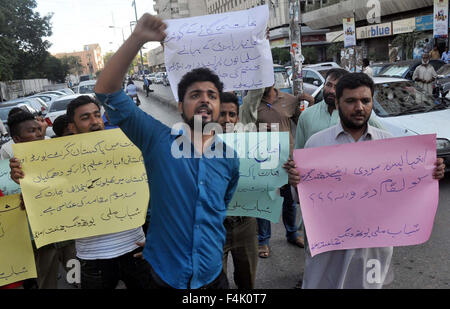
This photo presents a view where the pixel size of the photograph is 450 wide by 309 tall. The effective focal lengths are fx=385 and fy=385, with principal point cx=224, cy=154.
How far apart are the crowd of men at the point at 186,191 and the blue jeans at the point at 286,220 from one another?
0.78m

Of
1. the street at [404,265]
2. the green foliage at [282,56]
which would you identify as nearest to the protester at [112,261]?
the street at [404,265]

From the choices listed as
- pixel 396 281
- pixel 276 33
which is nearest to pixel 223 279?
pixel 396 281

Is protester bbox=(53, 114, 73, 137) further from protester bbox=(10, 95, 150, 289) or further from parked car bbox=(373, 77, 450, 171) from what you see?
parked car bbox=(373, 77, 450, 171)

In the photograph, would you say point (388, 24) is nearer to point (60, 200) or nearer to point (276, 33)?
point (276, 33)

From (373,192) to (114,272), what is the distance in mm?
1635

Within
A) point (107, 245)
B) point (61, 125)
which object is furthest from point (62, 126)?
point (107, 245)

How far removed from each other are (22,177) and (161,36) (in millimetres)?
1462

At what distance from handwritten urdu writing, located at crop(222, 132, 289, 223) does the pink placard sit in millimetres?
515

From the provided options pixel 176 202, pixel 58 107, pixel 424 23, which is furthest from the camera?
pixel 424 23

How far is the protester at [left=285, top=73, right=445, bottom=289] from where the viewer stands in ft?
7.78

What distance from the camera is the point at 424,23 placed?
24.0 m

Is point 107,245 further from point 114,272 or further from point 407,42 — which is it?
point 407,42

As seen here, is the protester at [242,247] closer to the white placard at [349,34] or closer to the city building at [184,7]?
the white placard at [349,34]

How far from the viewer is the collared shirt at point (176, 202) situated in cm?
176
